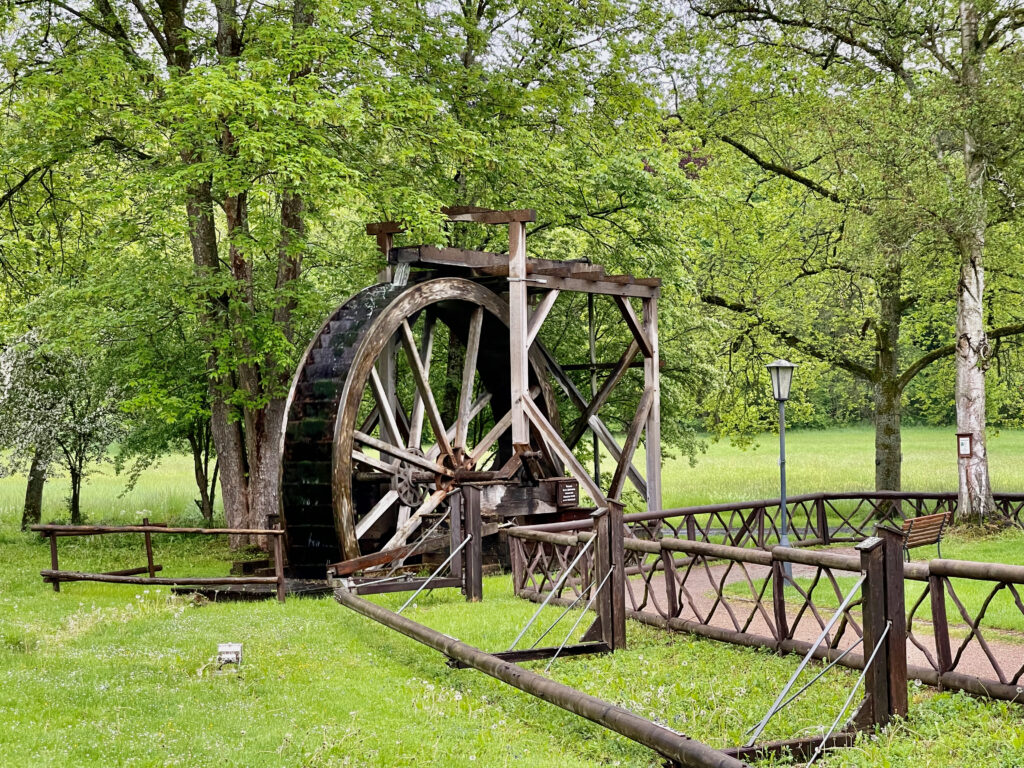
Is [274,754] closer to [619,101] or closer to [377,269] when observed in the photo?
[377,269]

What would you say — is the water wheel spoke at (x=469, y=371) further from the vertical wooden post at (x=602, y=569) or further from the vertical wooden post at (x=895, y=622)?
the vertical wooden post at (x=895, y=622)

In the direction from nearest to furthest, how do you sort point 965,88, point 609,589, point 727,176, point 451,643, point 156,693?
point 156,693 → point 451,643 → point 609,589 → point 965,88 → point 727,176

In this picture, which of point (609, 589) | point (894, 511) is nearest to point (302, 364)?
point (609, 589)

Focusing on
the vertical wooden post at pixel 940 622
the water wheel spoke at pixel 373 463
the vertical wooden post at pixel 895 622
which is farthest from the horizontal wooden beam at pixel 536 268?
the vertical wooden post at pixel 895 622

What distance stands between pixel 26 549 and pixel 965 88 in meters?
18.0

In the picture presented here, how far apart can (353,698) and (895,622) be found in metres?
3.54

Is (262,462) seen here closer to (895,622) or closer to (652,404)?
(652,404)

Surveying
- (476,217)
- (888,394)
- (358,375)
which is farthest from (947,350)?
(358,375)

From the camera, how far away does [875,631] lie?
641 centimetres

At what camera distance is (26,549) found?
19.1 metres

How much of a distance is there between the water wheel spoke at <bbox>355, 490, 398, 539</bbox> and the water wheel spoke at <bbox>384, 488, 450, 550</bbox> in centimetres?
32

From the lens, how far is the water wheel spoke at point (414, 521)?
13.4m

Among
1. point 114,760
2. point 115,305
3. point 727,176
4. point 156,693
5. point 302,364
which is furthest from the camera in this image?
point 727,176

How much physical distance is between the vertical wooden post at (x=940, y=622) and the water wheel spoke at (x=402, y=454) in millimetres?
7702
